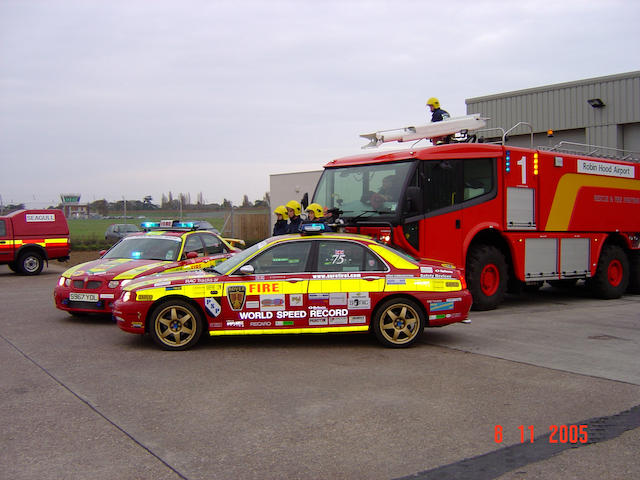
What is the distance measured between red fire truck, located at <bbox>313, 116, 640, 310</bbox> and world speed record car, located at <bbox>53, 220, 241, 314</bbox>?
2374 mm

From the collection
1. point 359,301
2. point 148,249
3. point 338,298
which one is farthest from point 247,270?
point 148,249

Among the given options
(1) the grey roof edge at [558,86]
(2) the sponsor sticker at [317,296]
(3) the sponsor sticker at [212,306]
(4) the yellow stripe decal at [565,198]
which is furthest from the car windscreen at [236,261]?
(1) the grey roof edge at [558,86]

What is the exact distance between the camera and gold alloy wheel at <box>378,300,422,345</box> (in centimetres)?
782

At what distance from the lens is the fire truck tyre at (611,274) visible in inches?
526

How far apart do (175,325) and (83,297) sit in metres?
2.86

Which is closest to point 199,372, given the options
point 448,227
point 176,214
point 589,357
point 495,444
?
point 495,444

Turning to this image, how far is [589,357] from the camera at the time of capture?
7449 mm

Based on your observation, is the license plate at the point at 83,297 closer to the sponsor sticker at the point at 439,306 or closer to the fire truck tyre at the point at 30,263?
the sponsor sticker at the point at 439,306

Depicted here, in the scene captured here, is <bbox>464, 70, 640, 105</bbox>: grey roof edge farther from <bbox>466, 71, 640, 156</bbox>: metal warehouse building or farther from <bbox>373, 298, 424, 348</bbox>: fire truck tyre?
<bbox>373, 298, 424, 348</bbox>: fire truck tyre

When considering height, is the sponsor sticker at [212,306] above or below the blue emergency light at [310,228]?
below

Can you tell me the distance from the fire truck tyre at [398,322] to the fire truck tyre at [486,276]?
342 cm

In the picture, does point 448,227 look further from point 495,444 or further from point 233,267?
point 495,444

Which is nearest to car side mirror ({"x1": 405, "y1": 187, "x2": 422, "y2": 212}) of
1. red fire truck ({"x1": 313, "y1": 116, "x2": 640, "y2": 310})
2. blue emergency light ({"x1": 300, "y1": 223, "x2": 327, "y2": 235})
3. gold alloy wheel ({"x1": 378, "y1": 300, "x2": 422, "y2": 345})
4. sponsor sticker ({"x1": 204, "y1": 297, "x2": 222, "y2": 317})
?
red fire truck ({"x1": 313, "y1": 116, "x2": 640, "y2": 310})
